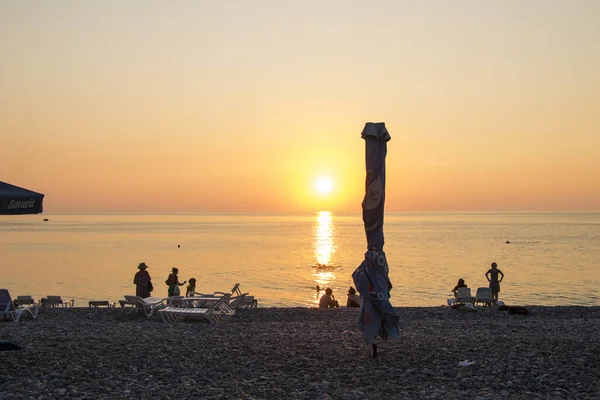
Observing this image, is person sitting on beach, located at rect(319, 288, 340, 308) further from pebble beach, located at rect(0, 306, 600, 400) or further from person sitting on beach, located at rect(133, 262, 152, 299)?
person sitting on beach, located at rect(133, 262, 152, 299)

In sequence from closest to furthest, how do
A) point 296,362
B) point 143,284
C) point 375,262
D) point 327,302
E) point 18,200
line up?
point 18,200, point 296,362, point 375,262, point 143,284, point 327,302

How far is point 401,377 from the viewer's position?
9.14m

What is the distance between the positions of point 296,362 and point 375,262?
7.04ft

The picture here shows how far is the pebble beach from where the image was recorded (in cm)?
840

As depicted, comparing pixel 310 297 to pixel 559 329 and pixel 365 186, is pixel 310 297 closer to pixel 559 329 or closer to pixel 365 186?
pixel 559 329

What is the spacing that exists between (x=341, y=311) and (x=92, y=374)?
965 centimetres

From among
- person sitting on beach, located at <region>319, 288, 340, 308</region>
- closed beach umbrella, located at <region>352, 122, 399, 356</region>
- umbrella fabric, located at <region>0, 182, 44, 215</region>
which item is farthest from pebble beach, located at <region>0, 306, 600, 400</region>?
person sitting on beach, located at <region>319, 288, 340, 308</region>

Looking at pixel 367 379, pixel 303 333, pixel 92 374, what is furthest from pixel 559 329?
pixel 92 374

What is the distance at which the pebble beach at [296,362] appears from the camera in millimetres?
8398

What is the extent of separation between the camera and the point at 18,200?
365 inches

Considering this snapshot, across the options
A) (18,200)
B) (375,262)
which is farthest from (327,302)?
(18,200)

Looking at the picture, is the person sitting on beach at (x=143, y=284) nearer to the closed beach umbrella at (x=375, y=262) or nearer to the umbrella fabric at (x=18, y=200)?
the umbrella fabric at (x=18, y=200)

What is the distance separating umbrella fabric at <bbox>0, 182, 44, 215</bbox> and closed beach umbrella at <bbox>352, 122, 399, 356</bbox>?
537cm

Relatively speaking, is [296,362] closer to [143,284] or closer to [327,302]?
[327,302]
